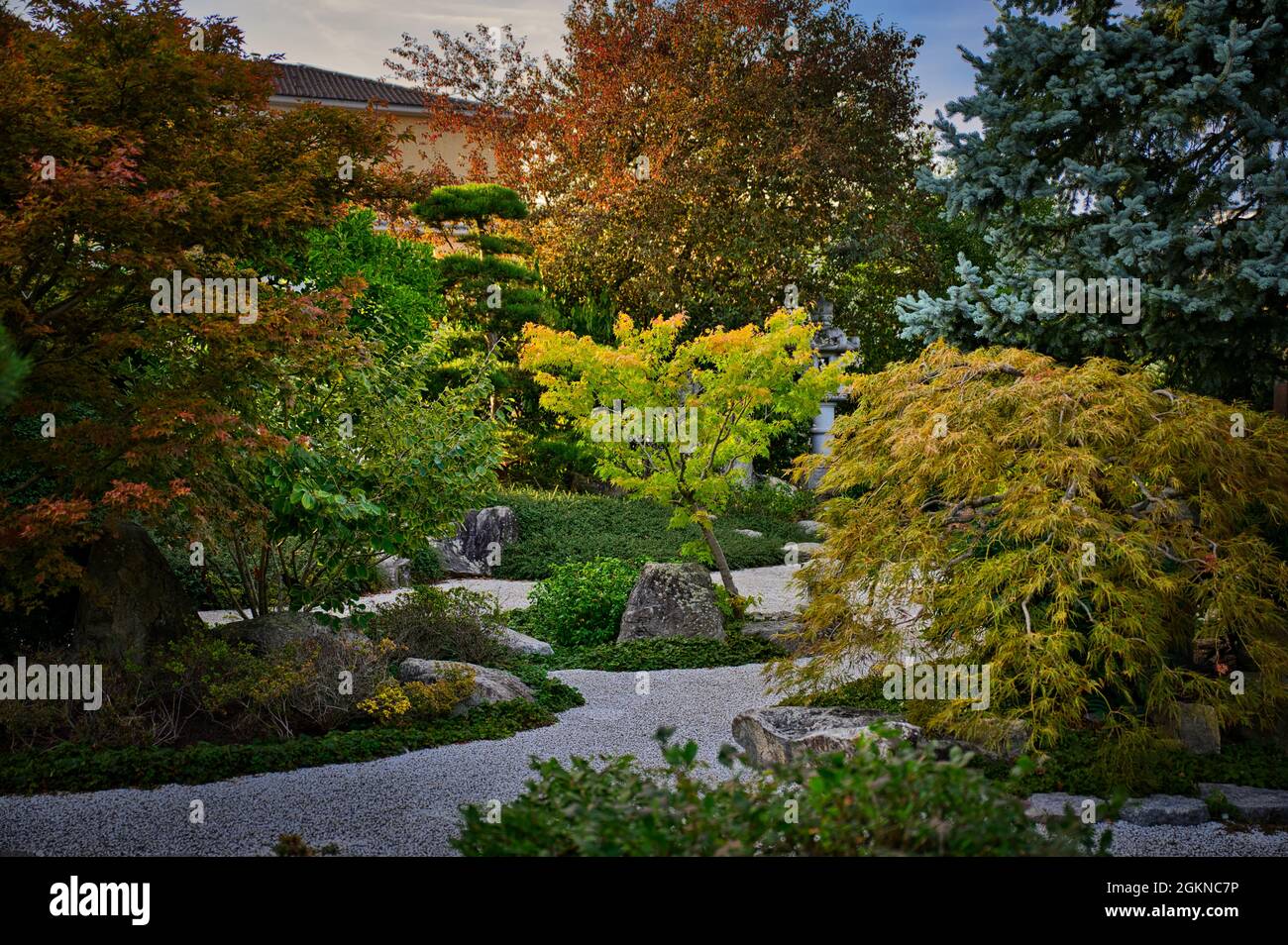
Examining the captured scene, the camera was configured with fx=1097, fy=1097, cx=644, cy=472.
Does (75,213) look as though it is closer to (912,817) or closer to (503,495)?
(912,817)

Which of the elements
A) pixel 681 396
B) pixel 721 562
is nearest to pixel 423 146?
pixel 681 396

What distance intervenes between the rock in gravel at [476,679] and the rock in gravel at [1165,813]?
362cm

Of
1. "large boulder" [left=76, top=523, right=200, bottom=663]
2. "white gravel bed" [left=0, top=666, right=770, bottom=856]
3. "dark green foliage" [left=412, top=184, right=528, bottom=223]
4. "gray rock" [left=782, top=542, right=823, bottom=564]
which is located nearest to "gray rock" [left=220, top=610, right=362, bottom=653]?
"large boulder" [left=76, top=523, right=200, bottom=663]

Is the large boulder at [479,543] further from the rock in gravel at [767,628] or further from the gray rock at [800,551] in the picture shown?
the rock in gravel at [767,628]

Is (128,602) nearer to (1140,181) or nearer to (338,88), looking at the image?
(1140,181)

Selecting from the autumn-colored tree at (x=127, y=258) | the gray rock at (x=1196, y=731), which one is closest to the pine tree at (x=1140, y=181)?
the gray rock at (x=1196, y=731)

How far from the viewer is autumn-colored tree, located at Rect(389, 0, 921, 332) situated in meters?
18.1

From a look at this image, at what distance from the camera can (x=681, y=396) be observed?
32.0 ft

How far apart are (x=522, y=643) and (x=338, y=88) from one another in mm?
20545

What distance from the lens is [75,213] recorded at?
17.3ft

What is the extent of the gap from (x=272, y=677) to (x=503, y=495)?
9022mm
